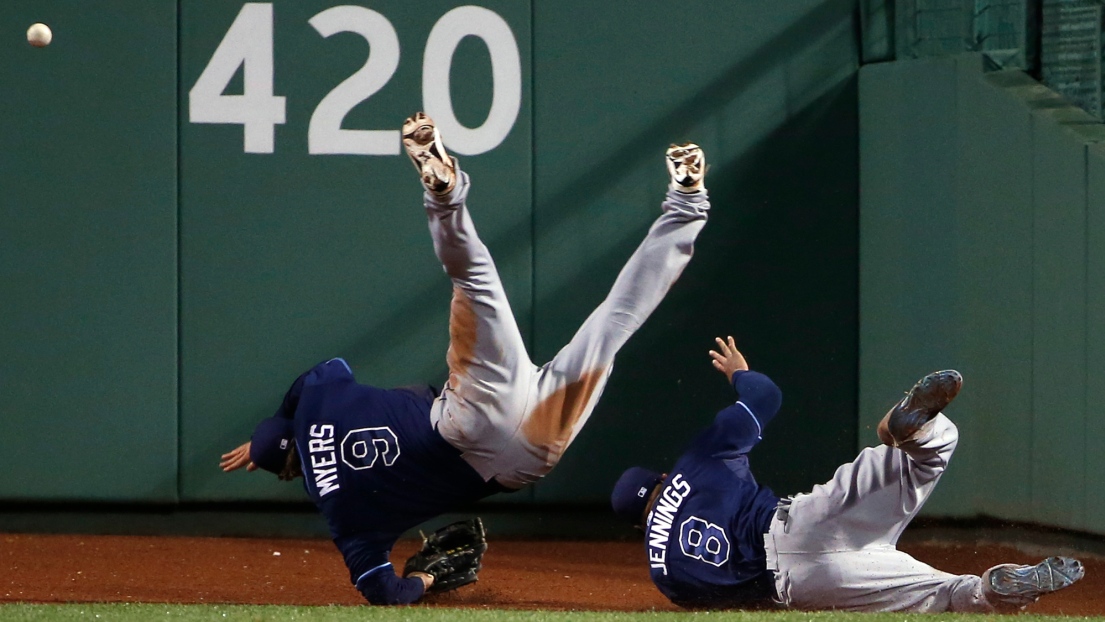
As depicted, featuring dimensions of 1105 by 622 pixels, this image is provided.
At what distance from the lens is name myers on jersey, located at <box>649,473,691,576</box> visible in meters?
4.18

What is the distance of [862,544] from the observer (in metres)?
4.04

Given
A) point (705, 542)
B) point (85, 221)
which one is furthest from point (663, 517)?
point (85, 221)

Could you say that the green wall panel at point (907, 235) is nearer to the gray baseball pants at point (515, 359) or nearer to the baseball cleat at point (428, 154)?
the gray baseball pants at point (515, 359)

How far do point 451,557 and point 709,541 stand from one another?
0.99m

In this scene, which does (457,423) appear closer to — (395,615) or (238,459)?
(238,459)

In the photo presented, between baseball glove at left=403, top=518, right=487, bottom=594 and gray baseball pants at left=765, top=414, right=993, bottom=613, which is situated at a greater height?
gray baseball pants at left=765, top=414, right=993, bottom=613

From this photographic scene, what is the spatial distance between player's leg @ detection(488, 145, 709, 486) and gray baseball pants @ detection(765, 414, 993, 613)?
85cm

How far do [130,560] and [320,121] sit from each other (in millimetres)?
2180

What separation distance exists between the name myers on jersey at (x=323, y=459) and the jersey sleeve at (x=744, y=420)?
4.03 feet

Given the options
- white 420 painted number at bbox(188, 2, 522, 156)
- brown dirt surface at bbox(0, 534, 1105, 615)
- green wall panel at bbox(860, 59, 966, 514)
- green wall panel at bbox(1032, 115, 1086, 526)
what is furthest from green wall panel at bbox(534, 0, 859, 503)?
green wall panel at bbox(1032, 115, 1086, 526)

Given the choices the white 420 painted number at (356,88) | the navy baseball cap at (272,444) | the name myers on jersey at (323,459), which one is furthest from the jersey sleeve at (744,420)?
the white 420 painted number at (356,88)

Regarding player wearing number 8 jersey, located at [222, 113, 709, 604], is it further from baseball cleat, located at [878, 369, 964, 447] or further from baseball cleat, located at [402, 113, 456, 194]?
baseball cleat, located at [878, 369, 964, 447]

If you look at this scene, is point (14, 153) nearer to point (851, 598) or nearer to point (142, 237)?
point (142, 237)

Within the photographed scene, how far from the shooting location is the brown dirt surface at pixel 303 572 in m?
4.78
